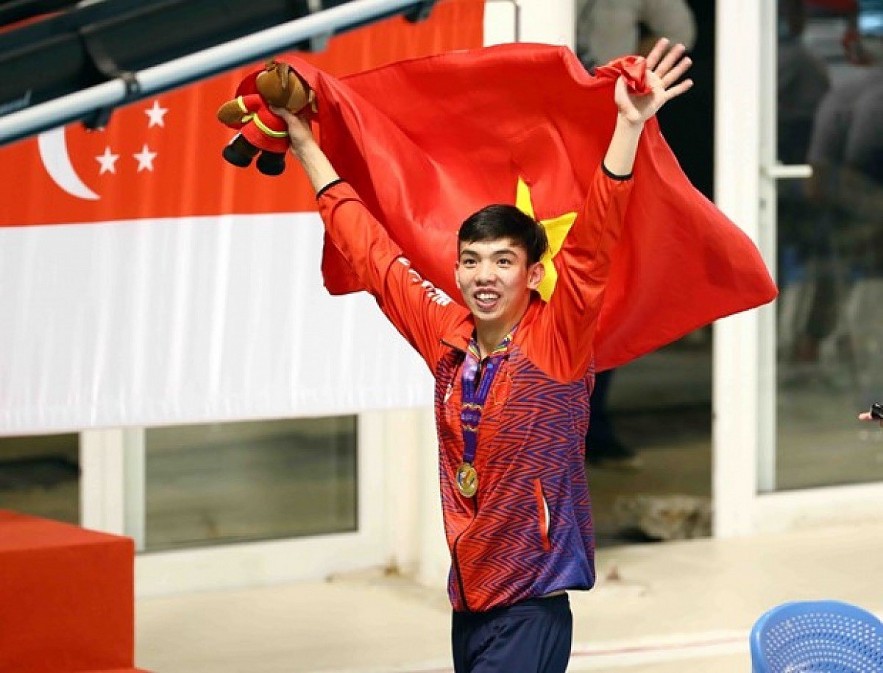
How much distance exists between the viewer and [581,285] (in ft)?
12.3

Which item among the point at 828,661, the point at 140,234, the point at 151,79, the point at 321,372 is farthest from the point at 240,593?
the point at 151,79

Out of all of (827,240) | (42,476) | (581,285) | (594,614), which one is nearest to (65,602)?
(42,476)

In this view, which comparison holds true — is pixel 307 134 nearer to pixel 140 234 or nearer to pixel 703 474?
pixel 140 234

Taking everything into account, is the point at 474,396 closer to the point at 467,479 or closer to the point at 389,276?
the point at 467,479

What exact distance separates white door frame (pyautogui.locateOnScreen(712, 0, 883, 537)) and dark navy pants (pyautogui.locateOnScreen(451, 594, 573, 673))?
405 centimetres

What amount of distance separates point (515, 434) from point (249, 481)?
3527 millimetres

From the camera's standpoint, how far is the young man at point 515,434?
3.82 meters

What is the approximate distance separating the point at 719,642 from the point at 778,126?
262cm

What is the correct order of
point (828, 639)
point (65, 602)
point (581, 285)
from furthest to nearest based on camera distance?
point (65, 602) → point (828, 639) → point (581, 285)

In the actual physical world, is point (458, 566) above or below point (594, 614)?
above

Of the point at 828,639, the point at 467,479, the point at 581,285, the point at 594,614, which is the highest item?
the point at 581,285

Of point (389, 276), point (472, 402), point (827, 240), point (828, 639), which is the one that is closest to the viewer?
point (472, 402)

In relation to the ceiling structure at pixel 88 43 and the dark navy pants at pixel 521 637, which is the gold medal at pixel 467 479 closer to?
the dark navy pants at pixel 521 637

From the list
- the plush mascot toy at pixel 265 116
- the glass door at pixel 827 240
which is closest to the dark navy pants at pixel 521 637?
the plush mascot toy at pixel 265 116
